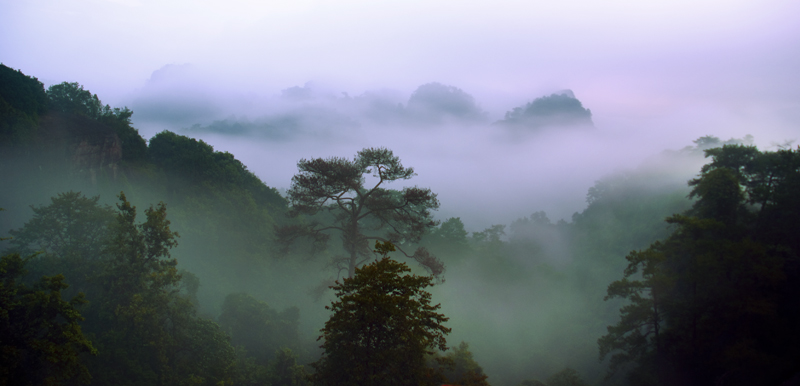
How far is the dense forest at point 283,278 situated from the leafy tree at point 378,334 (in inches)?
2.5

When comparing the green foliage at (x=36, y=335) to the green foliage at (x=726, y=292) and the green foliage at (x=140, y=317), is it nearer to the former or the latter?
the green foliage at (x=140, y=317)

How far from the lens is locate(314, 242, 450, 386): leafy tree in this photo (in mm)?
11500

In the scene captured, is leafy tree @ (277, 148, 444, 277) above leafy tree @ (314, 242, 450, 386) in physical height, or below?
above

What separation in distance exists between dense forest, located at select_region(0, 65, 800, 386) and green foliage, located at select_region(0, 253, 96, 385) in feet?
0.19

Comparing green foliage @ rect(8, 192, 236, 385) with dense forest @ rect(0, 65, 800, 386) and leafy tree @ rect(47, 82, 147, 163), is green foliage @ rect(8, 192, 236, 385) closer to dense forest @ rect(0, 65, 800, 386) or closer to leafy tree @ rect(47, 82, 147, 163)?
dense forest @ rect(0, 65, 800, 386)

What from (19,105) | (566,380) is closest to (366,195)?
(566,380)

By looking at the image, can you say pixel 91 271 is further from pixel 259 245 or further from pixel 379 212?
pixel 259 245

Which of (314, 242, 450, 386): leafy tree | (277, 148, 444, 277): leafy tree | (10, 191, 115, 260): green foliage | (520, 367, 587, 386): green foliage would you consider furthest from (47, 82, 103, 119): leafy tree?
(520, 367, 587, 386): green foliage

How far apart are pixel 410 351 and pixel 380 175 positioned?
1132 cm

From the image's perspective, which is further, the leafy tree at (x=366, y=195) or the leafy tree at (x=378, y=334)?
the leafy tree at (x=366, y=195)

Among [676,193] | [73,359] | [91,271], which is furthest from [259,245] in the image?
[676,193]

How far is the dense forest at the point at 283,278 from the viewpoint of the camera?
40.6 feet

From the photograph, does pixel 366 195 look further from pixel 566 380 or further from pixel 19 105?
pixel 19 105

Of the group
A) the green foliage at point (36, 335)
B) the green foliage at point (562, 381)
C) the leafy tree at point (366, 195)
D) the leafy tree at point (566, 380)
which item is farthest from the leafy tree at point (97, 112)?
the leafy tree at point (566, 380)
